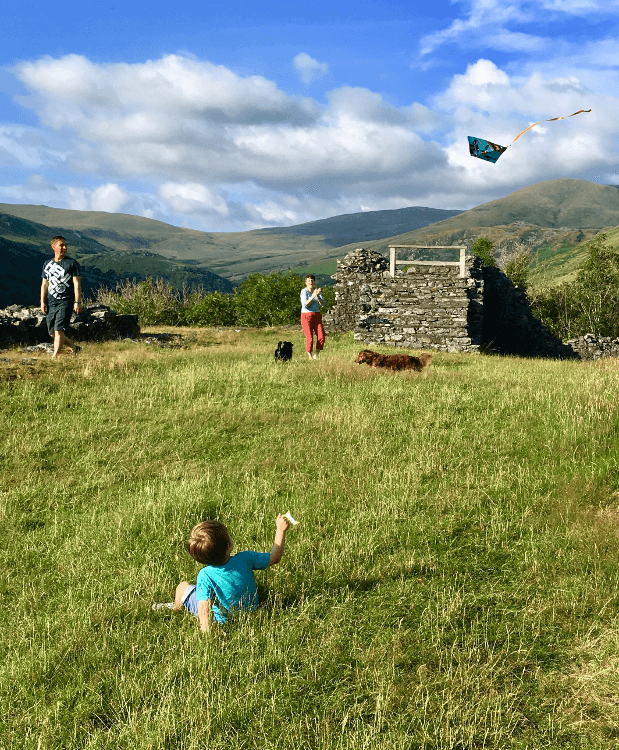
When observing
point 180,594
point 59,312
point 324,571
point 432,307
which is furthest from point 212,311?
point 180,594

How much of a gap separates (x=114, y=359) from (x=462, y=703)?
36.6 feet

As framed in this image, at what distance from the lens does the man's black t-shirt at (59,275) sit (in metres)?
11.5

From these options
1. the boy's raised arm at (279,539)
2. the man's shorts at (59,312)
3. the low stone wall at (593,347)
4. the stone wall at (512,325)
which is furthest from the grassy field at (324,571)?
the low stone wall at (593,347)

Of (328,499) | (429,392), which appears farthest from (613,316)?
(328,499)

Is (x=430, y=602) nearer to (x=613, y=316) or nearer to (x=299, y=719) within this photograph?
(x=299, y=719)

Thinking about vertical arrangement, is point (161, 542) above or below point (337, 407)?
below

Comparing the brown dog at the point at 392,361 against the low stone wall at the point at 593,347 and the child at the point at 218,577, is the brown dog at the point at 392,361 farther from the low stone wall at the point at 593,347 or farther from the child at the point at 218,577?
the low stone wall at the point at 593,347

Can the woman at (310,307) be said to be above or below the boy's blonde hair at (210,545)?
above

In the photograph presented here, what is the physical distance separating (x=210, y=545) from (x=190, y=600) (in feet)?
2.04

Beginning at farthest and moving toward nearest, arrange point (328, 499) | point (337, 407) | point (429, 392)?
1. point (429, 392)
2. point (337, 407)
3. point (328, 499)

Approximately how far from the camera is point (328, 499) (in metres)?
6.12

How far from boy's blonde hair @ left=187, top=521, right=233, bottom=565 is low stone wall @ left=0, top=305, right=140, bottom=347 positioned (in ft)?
45.1

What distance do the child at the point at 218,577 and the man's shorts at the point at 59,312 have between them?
931 centimetres

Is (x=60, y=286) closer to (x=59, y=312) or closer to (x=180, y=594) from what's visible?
(x=59, y=312)
